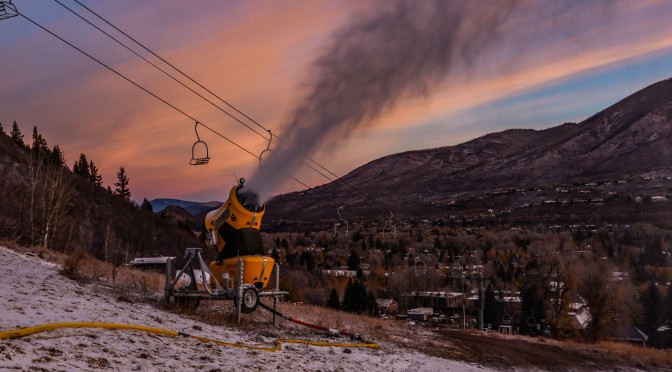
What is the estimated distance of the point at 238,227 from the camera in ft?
69.6

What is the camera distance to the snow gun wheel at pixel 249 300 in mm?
20047

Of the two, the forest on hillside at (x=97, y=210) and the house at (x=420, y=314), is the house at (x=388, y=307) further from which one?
the forest on hillside at (x=97, y=210)

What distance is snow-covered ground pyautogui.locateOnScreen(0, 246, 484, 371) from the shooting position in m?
10.7

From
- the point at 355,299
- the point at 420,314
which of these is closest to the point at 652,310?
the point at 420,314

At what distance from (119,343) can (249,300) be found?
26.4 feet

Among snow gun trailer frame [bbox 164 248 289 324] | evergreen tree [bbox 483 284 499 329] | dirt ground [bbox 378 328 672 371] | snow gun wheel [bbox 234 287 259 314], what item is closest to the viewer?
snow gun trailer frame [bbox 164 248 289 324]

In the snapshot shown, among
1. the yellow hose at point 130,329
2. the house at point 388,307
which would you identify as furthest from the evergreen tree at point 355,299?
the yellow hose at point 130,329

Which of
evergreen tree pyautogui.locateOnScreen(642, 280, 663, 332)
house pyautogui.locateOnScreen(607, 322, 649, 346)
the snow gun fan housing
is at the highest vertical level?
the snow gun fan housing

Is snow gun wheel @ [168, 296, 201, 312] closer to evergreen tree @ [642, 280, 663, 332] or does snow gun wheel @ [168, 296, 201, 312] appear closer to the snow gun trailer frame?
the snow gun trailer frame

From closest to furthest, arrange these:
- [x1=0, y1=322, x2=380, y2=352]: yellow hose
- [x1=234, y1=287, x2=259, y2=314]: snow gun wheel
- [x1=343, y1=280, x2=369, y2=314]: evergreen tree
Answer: [x1=0, y1=322, x2=380, y2=352]: yellow hose, [x1=234, y1=287, x2=259, y2=314]: snow gun wheel, [x1=343, y1=280, x2=369, y2=314]: evergreen tree

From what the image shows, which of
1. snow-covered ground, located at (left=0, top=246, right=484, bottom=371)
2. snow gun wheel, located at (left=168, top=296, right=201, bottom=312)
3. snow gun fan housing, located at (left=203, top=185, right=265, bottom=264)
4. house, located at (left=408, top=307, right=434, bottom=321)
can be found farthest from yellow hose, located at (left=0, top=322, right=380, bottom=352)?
house, located at (left=408, top=307, right=434, bottom=321)

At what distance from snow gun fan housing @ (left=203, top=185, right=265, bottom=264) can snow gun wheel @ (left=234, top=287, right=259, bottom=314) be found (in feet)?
4.45

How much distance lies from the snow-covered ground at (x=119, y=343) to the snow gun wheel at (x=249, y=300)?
1998 millimetres

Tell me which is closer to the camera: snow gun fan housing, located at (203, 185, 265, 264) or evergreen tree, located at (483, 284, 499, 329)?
snow gun fan housing, located at (203, 185, 265, 264)
